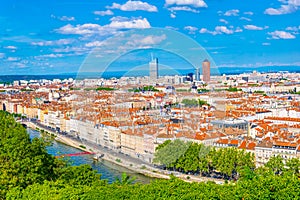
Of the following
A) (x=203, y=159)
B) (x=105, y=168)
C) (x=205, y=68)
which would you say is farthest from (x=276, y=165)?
(x=105, y=168)

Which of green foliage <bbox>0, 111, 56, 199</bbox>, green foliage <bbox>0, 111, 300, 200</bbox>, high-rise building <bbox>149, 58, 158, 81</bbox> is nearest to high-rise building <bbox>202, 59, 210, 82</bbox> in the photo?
high-rise building <bbox>149, 58, 158, 81</bbox>

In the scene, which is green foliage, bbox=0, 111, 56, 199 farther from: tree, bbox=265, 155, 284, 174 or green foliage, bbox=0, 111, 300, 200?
tree, bbox=265, 155, 284, 174

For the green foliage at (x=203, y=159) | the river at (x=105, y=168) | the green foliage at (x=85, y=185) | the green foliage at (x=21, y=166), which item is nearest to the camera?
the green foliage at (x=85, y=185)

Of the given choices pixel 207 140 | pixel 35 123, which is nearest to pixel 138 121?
pixel 207 140

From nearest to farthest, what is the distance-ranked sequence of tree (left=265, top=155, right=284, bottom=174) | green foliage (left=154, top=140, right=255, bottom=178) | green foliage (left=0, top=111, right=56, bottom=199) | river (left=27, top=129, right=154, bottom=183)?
1. green foliage (left=0, top=111, right=56, bottom=199)
2. tree (left=265, top=155, right=284, bottom=174)
3. green foliage (left=154, top=140, right=255, bottom=178)
4. river (left=27, top=129, right=154, bottom=183)

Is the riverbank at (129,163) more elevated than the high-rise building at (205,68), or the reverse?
the high-rise building at (205,68)

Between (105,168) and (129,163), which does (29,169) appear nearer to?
(105,168)

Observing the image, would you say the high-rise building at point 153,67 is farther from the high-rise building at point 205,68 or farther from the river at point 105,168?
the river at point 105,168

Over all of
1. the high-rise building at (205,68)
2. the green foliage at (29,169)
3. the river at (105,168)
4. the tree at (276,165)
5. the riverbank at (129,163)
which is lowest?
the river at (105,168)

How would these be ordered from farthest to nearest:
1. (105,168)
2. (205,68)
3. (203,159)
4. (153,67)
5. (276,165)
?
(105,168) → (203,159) → (276,165) → (205,68) → (153,67)

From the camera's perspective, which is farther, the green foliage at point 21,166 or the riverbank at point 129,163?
the riverbank at point 129,163

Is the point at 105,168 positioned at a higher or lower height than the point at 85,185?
lower

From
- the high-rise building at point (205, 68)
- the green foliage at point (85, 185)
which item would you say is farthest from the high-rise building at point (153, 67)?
the green foliage at point (85, 185)
